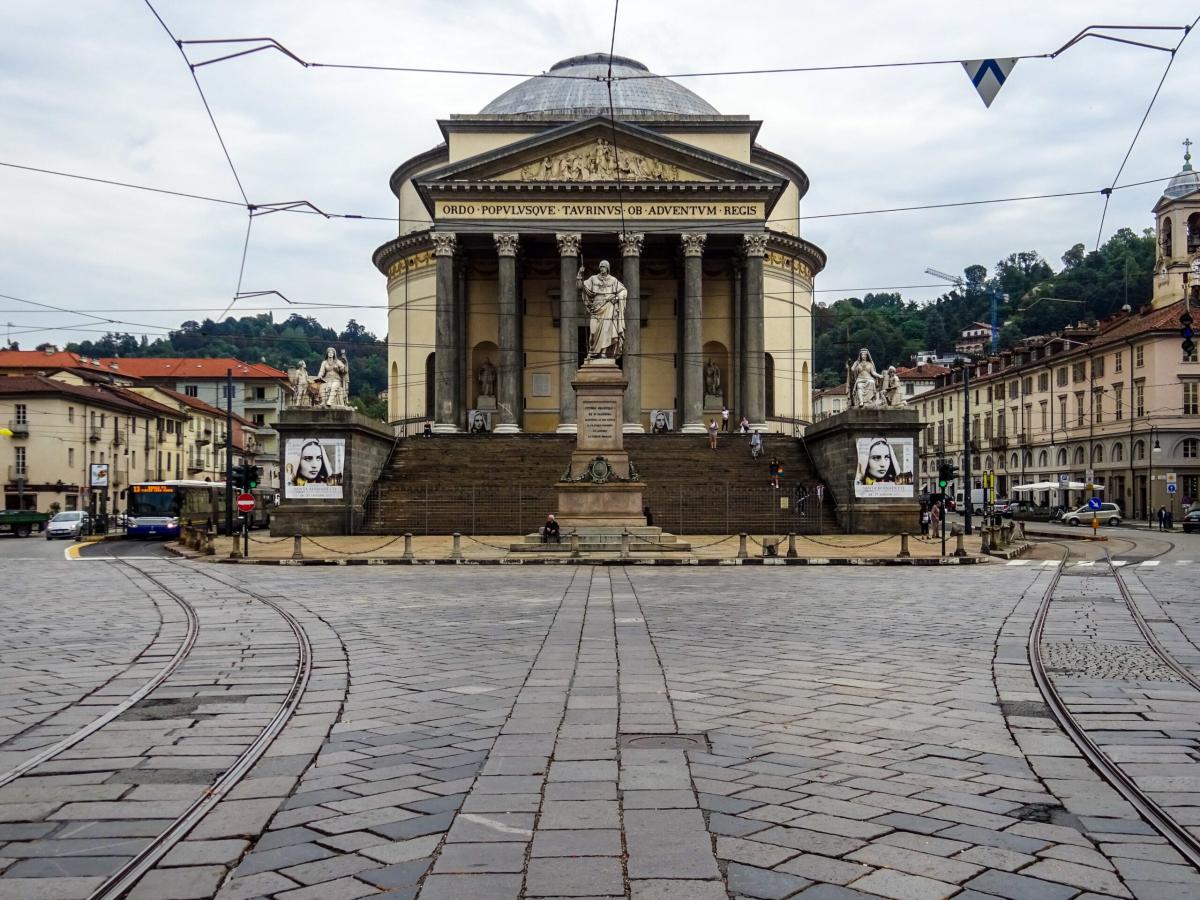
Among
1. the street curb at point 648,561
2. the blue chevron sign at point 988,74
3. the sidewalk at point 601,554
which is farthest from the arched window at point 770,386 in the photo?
the blue chevron sign at point 988,74

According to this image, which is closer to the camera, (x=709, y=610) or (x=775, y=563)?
(x=709, y=610)

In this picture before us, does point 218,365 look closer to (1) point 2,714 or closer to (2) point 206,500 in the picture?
(2) point 206,500

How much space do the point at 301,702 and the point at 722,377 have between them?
5019 cm

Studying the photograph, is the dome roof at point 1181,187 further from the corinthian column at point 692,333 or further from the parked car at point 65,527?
the parked car at point 65,527

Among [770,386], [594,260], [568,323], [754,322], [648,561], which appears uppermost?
[594,260]

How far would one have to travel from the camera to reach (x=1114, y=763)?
21.9ft

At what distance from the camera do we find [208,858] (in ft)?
16.4

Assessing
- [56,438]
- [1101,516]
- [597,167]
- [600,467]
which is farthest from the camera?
[56,438]

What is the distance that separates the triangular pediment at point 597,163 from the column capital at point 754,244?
201 cm

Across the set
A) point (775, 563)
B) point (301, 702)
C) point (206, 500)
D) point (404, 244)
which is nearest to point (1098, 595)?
point (775, 563)

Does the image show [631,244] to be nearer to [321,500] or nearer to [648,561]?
[321,500]

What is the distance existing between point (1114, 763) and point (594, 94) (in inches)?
2439

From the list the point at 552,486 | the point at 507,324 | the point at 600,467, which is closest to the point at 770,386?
the point at 507,324

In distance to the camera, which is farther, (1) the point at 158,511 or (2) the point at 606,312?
(1) the point at 158,511
